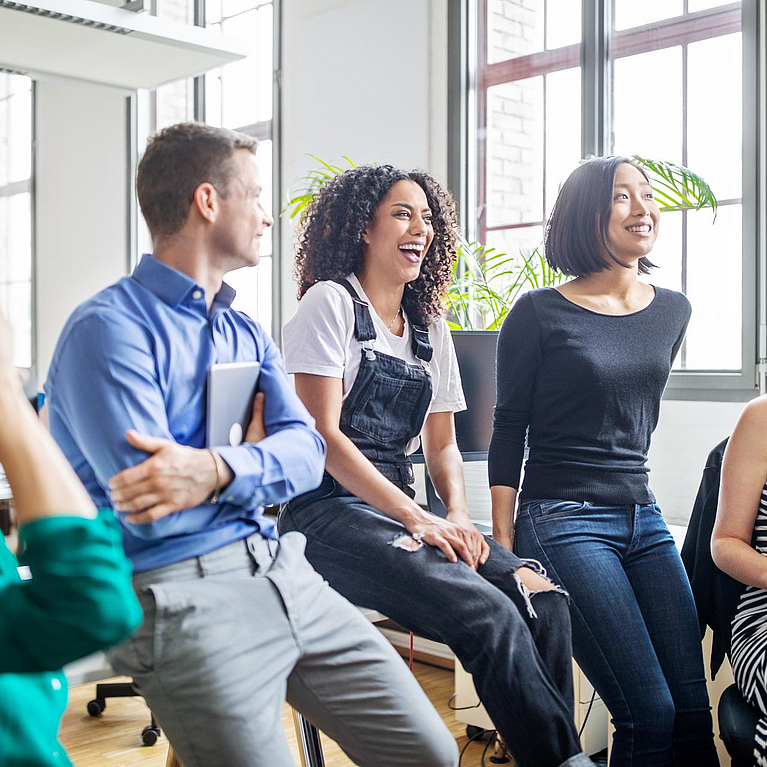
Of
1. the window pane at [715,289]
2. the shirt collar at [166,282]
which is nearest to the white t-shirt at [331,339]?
the shirt collar at [166,282]

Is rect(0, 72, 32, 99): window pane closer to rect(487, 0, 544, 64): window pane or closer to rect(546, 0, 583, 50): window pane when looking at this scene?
rect(487, 0, 544, 64): window pane

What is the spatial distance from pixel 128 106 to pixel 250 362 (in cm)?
470

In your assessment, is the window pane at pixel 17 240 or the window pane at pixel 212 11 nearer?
the window pane at pixel 212 11

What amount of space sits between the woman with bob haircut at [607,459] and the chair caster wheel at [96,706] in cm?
182

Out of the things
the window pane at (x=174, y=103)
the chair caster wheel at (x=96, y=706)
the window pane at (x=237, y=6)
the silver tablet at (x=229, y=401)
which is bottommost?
the chair caster wheel at (x=96, y=706)

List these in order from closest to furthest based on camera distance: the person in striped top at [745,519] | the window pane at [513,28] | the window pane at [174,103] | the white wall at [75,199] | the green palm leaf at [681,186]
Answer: the person in striped top at [745,519], the green palm leaf at [681,186], the window pane at [513,28], the window pane at [174,103], the white wall at [75,199]

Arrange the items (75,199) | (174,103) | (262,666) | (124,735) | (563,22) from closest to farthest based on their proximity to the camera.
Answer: (262,666)
(124,735)
(563,22)
(174,103)
(75,199)

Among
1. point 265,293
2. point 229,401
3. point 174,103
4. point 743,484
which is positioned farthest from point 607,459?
point 174,103

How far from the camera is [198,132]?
5.02 ft

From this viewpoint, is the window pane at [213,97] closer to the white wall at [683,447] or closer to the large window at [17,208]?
the large window at [17,208]

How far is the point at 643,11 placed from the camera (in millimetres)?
3297

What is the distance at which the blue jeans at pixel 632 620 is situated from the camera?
1.65 m

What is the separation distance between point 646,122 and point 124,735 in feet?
8.70

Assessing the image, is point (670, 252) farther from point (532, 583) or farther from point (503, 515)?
point (532, 583)
